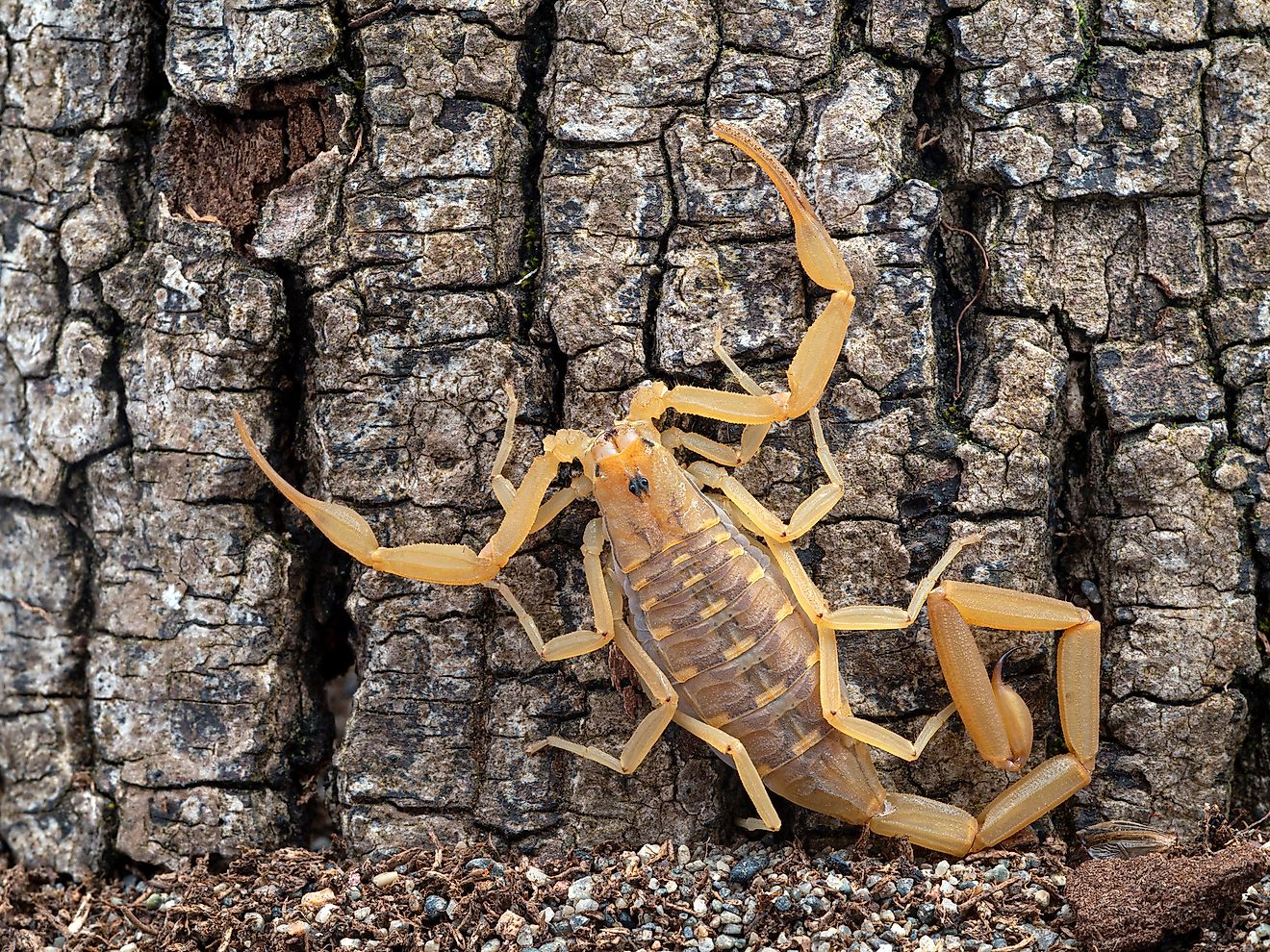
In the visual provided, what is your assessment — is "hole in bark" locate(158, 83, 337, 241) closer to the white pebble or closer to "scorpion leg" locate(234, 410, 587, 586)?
"scorpion leg" locate(234, 410, 587, 586)

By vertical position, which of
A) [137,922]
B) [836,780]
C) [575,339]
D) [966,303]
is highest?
[966,303]

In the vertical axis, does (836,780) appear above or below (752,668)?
below

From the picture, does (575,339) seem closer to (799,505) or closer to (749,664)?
(799,505)

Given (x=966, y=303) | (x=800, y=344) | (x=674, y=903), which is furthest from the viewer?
(x=966, y=303)

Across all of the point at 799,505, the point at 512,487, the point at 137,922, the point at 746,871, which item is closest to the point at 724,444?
the point at 799,505

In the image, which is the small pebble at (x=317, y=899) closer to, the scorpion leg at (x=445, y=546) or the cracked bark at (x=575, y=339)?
the cracked bark at (x=575, y=339)

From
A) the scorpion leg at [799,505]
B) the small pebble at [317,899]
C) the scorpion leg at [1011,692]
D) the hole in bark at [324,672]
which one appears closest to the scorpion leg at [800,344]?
the scorpion leg at [799,505]

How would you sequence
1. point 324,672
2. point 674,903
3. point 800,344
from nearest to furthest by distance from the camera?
1. point 674,903
2. point 800,344
3. point 324,672
